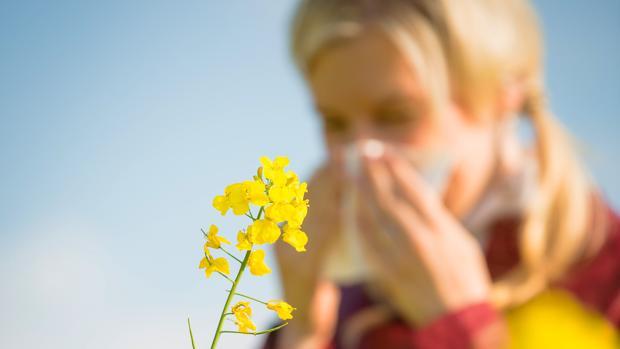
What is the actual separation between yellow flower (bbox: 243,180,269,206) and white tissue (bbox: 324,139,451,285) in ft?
1.67

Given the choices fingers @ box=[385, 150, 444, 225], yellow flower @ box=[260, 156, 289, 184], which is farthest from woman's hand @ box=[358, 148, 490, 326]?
yellow flower @ box=[260, 156, 289, 184]

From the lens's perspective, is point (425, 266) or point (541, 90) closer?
point (425, 266)

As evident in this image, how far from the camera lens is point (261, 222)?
175mm

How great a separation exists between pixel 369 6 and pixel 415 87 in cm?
13

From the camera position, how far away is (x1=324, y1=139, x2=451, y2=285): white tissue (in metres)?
0.70

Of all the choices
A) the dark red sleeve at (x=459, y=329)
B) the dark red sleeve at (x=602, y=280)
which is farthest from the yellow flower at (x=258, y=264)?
the dark red sleeve at (x=602, y=280)

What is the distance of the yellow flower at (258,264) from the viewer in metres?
0.17

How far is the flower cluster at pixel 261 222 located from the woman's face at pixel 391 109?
53cm

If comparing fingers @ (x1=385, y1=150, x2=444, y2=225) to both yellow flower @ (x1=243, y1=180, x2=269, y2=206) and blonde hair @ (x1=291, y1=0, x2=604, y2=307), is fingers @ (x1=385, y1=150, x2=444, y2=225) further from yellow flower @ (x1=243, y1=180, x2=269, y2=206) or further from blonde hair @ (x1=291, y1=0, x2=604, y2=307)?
yellow flower @ (x1=243, y1=180, x2=269, y2=206)

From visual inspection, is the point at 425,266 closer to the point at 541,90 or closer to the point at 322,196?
the point at 322,196

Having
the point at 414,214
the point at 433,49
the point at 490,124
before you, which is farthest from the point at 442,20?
the point at 414,214

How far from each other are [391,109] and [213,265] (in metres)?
0.57

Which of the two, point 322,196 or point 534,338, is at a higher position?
point 322,196

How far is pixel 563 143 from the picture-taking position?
29.4 inches
